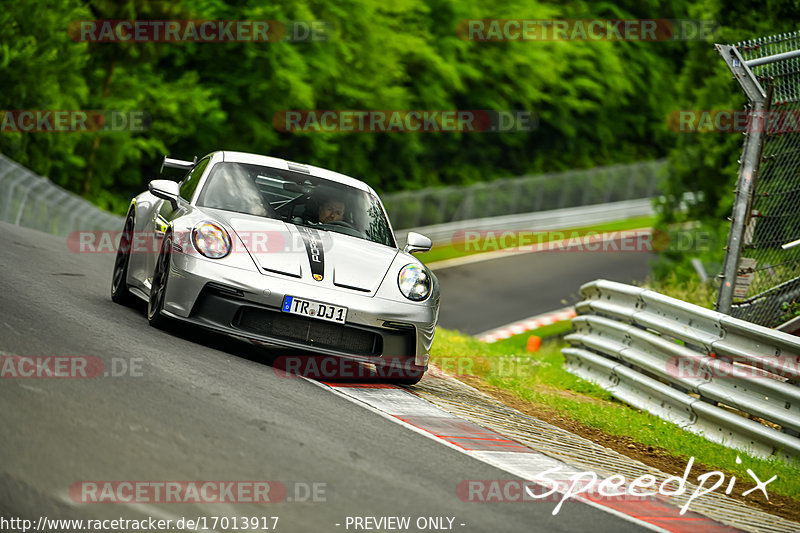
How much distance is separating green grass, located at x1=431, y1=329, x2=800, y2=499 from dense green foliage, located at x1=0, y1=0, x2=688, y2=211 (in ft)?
53.1

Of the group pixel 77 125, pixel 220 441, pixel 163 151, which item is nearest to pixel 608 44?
pixel 163 151

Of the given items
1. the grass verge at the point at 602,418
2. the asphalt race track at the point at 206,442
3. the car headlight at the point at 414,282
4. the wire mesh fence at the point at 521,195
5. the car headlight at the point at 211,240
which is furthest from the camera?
the wire mesh fence at the point at 521,195

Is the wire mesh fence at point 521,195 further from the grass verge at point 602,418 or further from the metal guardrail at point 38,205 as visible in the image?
the grass verge at point 602,418

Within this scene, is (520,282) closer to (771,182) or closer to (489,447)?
(771,182)

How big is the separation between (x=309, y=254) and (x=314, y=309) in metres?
0.54

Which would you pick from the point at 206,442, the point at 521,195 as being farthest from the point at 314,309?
the point at 521,195

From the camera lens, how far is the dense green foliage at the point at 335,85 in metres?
26.5

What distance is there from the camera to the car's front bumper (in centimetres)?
727

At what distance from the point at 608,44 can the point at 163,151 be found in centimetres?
2512

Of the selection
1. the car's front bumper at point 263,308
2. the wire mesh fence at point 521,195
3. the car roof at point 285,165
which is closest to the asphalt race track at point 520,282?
the wire mesh fence at point 521,195

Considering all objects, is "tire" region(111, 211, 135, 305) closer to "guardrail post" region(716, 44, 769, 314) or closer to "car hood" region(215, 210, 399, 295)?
"car hood" region(215, 210, 399, 295)

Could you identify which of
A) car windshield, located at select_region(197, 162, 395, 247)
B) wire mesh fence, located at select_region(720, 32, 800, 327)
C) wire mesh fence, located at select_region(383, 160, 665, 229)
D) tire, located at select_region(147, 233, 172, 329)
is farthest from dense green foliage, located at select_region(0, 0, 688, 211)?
wire mesh fence, located at select_region(720, 32, 800, 327)

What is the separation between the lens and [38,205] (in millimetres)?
18688

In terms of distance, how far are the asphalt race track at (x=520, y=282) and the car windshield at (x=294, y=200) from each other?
13184mm
